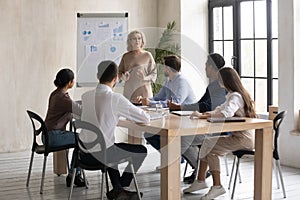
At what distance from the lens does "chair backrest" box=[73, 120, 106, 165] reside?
4.40 metres

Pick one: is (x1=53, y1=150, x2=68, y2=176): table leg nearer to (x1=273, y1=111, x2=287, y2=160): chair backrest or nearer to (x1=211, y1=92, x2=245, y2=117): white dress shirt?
(x1=211, y1=92, x2=245, y2=117): white dress shirt

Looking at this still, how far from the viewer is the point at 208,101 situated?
17.1ft

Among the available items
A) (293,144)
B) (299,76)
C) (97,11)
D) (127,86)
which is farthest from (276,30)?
(97,11)

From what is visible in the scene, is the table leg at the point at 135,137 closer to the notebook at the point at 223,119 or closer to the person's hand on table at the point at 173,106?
the person's hand on table at the point at 173,106

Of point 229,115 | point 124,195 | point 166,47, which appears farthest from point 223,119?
point 166,47

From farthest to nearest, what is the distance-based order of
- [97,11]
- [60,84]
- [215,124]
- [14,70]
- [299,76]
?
[97,11] → [14,70] → [299,76] → [60,84] → [215,124]

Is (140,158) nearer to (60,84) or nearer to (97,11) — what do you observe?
(60,84)

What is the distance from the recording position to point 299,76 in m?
6.28

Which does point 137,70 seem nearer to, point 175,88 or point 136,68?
point 136,68

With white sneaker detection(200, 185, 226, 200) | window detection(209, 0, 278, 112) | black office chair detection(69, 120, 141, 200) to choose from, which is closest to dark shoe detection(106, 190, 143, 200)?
black office chair detection(69, 120, 141, 200)

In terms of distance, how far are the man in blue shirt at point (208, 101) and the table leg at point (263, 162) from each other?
0.62 meters

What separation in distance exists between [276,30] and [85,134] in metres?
3.38

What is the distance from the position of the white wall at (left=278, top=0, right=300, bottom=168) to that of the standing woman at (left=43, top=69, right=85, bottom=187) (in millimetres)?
2519

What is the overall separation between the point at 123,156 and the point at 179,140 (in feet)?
1.93
